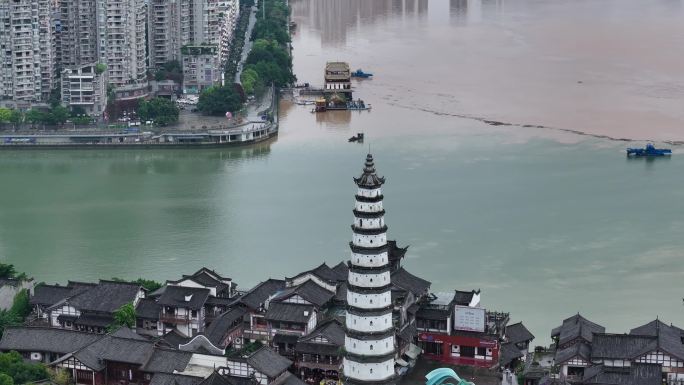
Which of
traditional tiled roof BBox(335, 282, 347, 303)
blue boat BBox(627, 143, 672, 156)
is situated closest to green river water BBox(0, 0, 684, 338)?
blue boat BBox(627, 143, 672, 156)

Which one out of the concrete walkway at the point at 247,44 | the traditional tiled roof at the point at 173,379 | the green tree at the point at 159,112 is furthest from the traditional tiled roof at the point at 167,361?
the concrete walkway at the point at 247,44

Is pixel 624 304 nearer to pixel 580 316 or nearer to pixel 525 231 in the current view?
pixel 580 316

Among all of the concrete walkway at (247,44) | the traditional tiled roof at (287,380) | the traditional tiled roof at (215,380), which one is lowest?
the traditional tiled roof at (287,380)

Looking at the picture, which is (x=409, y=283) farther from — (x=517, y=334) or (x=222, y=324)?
(x=222, y=324)

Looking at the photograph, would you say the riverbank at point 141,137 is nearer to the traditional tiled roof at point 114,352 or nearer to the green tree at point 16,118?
the green tree at point 16,118

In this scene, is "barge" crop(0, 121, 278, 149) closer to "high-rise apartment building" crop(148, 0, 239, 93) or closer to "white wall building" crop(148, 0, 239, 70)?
"high-rise apartment building" crop(148, 0, 239, 93)
